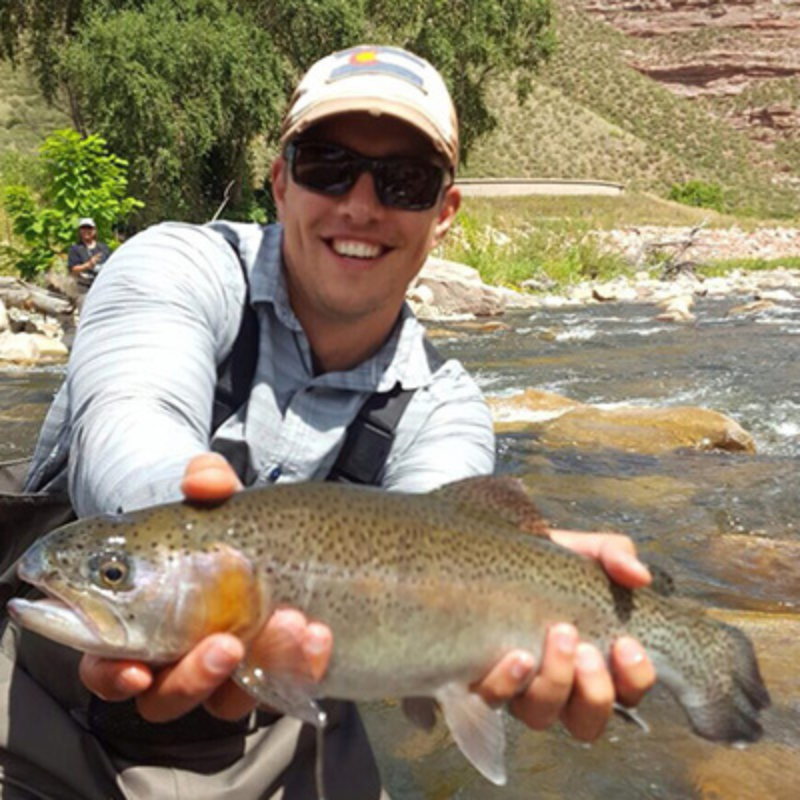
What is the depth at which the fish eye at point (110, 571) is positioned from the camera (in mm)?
1748

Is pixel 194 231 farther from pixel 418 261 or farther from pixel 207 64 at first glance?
pixel 207 64

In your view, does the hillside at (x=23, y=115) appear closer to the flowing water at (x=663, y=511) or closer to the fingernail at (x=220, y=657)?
the flowing water at (x=663, y=511)

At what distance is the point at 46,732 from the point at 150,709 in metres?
0.59

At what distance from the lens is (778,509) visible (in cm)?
660

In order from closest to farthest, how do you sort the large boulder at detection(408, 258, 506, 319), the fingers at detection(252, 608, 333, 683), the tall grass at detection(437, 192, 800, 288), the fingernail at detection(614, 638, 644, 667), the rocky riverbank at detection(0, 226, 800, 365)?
the fingers at detection(252, 608, 333, 683), the fingernail at detection(614, 638, 644, 667), the rocky riverbank at detection(0, 226, 800, 365), the large boulder at detection(408, 258, 506, 319), the tall grass at detection(437, 192, 800, 288)

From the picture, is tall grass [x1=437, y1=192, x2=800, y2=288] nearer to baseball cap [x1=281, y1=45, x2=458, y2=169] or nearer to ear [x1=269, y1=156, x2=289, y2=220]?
ear [x1=269, y1=156, x2=289, y2=220]

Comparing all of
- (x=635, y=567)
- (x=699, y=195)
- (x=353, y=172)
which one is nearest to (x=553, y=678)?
(x=635, y=567)

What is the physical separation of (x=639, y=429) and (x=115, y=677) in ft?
23.4

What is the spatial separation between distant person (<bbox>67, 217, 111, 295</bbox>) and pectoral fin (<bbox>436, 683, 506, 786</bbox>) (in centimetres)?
1450

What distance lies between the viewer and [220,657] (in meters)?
1.74

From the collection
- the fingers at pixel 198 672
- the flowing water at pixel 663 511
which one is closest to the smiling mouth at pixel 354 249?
the fingers at pixel 198 672

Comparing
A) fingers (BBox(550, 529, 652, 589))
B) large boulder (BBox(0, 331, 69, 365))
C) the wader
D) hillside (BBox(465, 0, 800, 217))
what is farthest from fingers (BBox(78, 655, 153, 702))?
hillside (BBox(465, 0, 800, 217))

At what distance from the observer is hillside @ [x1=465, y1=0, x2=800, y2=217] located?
7694 centimetres

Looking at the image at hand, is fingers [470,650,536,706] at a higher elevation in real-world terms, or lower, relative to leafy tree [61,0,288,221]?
higher
